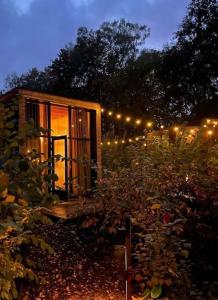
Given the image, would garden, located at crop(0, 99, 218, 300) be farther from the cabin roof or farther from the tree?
the tree

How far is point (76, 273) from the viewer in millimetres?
4824

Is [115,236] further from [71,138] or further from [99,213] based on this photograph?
[71,138]

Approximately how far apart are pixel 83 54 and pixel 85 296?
23624 mm

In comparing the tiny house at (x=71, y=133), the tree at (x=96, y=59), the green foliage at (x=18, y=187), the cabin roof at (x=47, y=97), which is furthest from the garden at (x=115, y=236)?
the tree at (x=96, y=59)

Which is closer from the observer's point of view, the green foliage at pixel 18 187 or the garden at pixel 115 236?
the green foliage at pixel 18 187

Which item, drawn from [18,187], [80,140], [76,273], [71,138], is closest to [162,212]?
[76,273]

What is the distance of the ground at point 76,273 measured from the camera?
169 inches

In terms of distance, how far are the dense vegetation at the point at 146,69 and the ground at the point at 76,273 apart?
600 inches

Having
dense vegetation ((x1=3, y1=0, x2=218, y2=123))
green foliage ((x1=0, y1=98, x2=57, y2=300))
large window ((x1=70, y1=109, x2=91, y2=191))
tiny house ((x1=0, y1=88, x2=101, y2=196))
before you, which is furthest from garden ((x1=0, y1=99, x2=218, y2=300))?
dense vegetation ((x1=3, y1=0, x2=218, y2=123))

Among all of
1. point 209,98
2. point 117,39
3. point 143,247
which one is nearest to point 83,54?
point 117,39

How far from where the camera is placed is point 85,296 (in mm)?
4285

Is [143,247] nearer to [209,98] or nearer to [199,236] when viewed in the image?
[199,236]

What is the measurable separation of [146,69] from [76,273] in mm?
20618

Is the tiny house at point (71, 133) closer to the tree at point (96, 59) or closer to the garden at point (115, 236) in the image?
the garden at point (115, 236)
